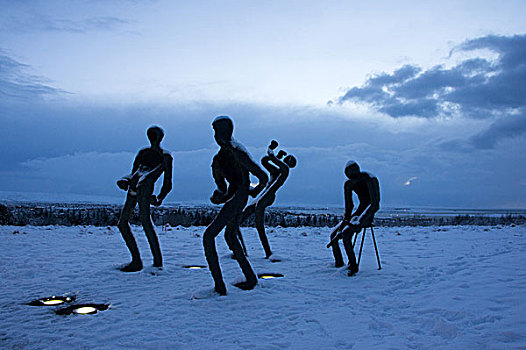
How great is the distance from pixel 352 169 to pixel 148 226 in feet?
13.5

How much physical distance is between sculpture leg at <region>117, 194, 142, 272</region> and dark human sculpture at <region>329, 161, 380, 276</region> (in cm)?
375

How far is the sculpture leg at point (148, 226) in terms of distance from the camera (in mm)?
7355

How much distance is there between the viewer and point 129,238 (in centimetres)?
738

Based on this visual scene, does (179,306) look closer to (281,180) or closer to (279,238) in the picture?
(281,180)

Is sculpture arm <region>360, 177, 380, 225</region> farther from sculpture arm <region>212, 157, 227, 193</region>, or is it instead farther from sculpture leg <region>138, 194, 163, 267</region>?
sculpture leg <region>138, 194, 163, 267</region>

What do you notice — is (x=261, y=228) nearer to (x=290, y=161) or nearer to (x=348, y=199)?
(x=290, y=161)

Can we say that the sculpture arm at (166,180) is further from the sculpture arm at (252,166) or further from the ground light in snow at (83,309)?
the ground light in snow at (83,309)

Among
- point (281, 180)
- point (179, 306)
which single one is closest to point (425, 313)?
point (179, 306)

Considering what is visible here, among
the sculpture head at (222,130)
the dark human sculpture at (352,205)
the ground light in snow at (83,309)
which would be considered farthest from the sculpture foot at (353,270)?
the ground light in snow at (83,309)

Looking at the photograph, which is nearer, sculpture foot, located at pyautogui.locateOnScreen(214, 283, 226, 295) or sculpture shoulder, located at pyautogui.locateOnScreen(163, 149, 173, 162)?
sculpture foot, located at pyautogui.locateOnScreen(214, 283, 226, 295)

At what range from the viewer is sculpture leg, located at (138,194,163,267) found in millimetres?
7355

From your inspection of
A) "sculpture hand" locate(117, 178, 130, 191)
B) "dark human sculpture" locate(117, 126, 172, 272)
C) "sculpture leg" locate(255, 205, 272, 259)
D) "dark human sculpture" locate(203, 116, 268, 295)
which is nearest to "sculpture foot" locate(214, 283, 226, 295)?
"dark human sculpture" locate(203, 116, 268, 295)

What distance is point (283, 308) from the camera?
4.99 meters

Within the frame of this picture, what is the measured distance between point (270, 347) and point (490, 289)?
3624mm
